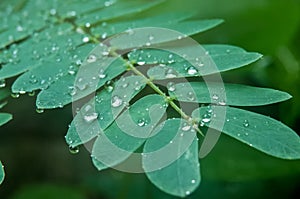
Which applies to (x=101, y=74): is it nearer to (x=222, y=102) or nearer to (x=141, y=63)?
(x=141, y=63)

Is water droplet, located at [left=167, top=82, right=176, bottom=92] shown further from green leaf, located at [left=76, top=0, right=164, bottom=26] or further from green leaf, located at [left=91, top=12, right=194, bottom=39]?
green leaf, located at [left=76, top=0, right=164, bottom=26]

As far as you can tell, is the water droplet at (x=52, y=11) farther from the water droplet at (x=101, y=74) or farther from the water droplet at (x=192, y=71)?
the water droplet at (x=192, y=71)

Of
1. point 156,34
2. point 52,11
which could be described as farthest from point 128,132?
point 52,11

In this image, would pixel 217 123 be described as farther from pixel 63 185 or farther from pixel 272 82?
pixel 63 185

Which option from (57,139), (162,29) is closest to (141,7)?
(162,29)

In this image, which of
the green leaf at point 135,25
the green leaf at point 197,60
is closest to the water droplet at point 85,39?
the green leaf at point 135,25

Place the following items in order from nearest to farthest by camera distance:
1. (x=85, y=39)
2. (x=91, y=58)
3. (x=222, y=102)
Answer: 1. (x=222, y=102)
2. (x=91, y=58)
3. (x=85, y=39)
